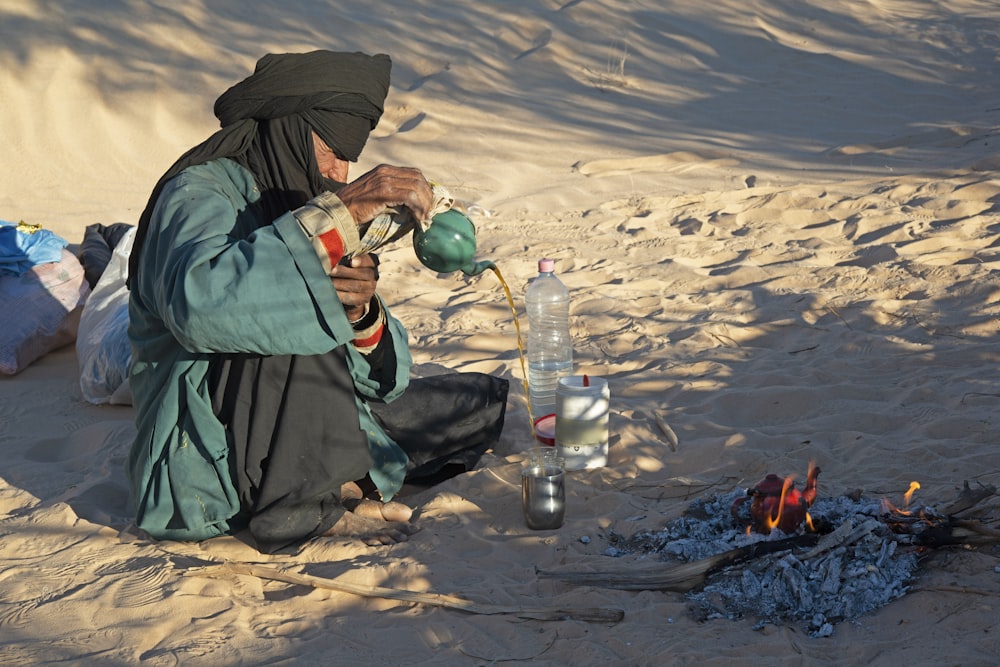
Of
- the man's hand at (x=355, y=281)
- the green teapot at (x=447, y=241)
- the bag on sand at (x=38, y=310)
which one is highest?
the green teapot at (x=447, y=241)

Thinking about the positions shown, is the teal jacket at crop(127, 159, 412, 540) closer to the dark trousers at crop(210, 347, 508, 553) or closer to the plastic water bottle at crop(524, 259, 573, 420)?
the dark trousers at crop(210, 347, 508, 553)

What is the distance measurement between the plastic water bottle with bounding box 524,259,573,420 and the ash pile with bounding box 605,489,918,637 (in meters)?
1.53

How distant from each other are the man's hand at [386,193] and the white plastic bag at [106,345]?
73.2 inches

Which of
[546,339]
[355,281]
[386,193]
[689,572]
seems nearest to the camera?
[386,193]

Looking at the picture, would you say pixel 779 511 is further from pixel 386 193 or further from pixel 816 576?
pixel 386 193

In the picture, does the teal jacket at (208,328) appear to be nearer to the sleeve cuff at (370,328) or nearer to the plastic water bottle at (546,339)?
the sleeve cuff at (370,328)

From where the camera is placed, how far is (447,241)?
302 cm

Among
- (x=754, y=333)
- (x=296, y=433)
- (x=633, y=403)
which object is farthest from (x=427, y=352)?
(x=296, y=433)

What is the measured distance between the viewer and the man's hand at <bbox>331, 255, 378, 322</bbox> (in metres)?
3.10

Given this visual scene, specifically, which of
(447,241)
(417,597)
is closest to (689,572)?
(417,597)

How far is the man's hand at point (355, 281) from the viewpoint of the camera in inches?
122

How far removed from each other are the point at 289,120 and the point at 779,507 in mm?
1821

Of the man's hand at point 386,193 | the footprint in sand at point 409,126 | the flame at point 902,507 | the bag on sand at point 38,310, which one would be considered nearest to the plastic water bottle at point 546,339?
the man's hand at point 386,193

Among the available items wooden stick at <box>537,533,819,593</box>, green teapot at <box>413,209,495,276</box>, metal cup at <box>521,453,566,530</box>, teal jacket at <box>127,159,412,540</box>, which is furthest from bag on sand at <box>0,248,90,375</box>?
wooden stick at <box>537,533,819,593</box>
